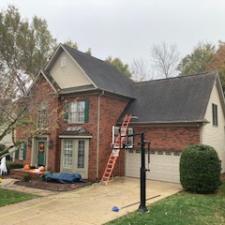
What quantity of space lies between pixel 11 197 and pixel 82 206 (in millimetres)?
3371

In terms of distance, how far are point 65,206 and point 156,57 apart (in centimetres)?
3296

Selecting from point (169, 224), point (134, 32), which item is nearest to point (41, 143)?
point (169, 224)

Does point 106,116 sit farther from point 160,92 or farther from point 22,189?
point 22,189

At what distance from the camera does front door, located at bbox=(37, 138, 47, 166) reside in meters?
19.1

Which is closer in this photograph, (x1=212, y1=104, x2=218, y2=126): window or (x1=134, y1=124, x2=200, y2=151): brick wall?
(x1=134, y1=124, x2=200, y2=151): brick wall

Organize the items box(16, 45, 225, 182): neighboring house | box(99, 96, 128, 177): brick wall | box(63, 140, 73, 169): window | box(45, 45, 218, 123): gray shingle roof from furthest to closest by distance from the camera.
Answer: box(63, 140, 73, 169): window
box(99, 96, 128, 177): brick wall
box(45, 45, 218, 123): gray shingle roof
box(16, 45, 225, 182): neighboring house

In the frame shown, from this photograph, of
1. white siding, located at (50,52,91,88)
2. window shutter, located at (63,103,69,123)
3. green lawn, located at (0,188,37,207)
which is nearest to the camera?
green lawn, located at (0,188,37,207)

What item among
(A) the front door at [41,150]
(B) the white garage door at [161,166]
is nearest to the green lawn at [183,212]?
(B) the white garage door at [161,166]

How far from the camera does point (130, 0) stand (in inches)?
648

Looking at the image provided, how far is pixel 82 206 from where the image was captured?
10.6m

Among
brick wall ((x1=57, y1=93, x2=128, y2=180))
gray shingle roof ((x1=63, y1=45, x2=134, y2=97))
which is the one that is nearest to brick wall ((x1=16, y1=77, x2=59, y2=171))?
brick wall ((x1=57, y1=93, x2=128, y2=180))

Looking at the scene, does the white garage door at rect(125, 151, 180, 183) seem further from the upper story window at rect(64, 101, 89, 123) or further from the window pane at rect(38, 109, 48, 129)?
the window pane at rect(38, 109, 48, 129)

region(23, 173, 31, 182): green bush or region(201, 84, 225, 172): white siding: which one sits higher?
region(201, 84, 225, 172): white siding

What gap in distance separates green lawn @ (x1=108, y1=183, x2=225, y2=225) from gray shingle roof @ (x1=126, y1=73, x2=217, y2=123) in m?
5.01
